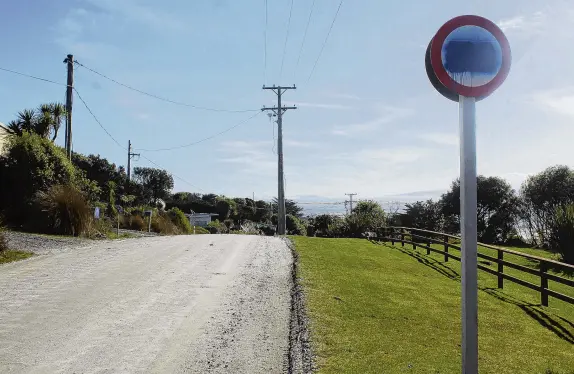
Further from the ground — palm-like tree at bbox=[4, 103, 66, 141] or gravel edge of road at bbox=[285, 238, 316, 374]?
palm-like tree at bbox=[4, 103, 66, 141]

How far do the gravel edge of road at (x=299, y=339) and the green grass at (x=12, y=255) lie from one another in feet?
→ 22.8

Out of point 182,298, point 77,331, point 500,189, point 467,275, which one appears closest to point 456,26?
point 467,275

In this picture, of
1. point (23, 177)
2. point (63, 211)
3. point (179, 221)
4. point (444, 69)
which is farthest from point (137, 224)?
point (444, 69)

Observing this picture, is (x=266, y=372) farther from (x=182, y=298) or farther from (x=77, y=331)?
(x=182, y=298)

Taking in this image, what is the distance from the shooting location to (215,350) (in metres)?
5.98

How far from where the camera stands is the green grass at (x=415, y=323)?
5844 millimetres

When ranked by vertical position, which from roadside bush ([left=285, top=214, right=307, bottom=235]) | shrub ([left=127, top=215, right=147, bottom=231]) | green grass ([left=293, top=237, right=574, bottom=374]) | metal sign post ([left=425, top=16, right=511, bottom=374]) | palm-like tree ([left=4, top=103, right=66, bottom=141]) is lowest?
green grass ([left=293, top=237, right=574, bottom=374])

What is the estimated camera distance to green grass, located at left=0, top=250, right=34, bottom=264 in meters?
11.7

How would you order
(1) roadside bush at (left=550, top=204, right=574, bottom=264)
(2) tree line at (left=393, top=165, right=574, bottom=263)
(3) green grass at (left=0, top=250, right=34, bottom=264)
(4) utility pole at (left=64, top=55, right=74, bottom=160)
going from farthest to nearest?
(2) tree line at (left=393, top=165, right=574, bottom=263) → (4) utility pole at (left=64, top=55, right=74, bottom=160) → (1) roadside bush at (left=550, top=204, right=574, bottom=264) → (3) green grass at (left=0, top=250, right=34, bottom=264)

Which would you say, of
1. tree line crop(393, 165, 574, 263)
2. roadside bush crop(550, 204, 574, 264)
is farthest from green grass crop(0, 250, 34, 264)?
tree line crop(393, 165, 574, 263)

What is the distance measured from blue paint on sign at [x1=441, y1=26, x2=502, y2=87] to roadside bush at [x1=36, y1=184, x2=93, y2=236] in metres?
17.3

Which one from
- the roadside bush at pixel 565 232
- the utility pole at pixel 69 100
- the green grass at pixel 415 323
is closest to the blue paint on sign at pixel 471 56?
the green grass at pixel 415 323

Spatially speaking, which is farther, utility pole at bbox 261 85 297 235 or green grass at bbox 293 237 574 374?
utility pole at bbox 261 85 297 235

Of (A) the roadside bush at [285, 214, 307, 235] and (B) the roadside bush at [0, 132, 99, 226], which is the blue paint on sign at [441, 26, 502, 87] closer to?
(B) the roadside bush at [0, 132, 99, 226]
